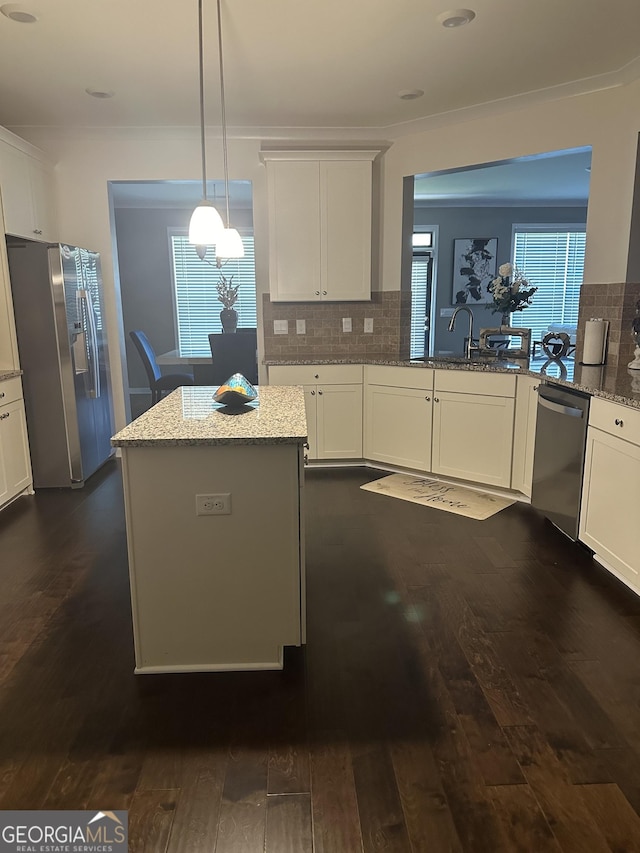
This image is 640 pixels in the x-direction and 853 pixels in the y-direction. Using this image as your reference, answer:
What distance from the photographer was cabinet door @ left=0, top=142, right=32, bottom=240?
3783 mm

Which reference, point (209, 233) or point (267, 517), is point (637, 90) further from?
point (267, 517)

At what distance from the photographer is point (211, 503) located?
2.07 metres

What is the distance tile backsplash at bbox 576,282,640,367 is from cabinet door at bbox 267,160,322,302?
78.0 inches

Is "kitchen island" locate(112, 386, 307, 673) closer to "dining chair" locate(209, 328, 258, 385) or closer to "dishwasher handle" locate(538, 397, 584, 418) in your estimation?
"dishwasher handle" locate(538, 397, 584, 418)

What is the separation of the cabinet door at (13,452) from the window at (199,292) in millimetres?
4432

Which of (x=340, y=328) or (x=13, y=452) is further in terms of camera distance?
(x=340, y=328)

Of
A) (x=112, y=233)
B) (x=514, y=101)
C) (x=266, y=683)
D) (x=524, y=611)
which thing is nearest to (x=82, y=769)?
(x=266, y=683)

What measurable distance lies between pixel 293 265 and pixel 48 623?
313 cm

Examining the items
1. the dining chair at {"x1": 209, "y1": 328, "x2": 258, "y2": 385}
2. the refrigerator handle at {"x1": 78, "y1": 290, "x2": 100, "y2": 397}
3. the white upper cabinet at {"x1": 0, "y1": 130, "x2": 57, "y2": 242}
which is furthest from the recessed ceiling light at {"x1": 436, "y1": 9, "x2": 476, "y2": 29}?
the dining chair at {"x1": 209, "y1": 328, "x2": 258, "y2": 385}

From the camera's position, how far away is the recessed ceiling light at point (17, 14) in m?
2.66

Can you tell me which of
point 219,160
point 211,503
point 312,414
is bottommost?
point 312,414

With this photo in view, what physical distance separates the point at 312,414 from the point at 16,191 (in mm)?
2545

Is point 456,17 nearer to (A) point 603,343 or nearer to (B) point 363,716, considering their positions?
(A) point 603,343

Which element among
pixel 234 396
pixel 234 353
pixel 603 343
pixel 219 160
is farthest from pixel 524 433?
pixel 219 160
